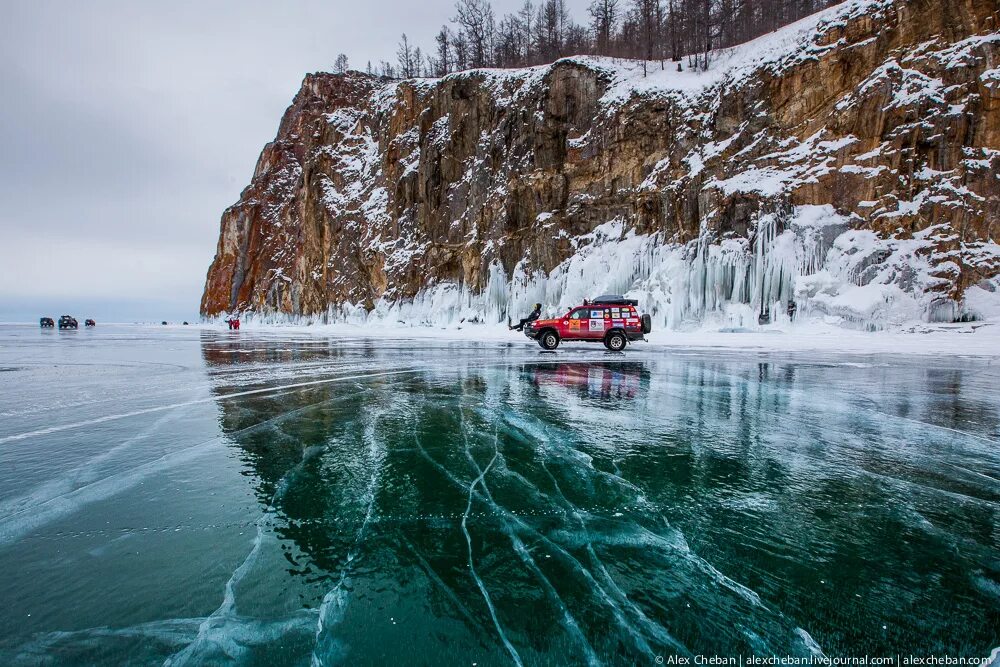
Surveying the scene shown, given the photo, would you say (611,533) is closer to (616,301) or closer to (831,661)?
(831,661)

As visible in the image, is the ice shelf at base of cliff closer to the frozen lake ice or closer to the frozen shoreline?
the frozen shoreline

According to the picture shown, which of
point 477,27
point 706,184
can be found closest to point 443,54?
point 477,27

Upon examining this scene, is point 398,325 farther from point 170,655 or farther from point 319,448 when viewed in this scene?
point 170,655

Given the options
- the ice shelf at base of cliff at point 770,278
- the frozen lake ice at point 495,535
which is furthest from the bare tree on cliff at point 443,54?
the frozen lake ice at point 495,535

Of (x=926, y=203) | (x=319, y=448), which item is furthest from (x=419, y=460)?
(x=926, y=203)

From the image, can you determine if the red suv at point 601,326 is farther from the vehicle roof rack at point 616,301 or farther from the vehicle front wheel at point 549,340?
the vehicle roof rack at point 616,301

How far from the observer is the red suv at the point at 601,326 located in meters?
16.5

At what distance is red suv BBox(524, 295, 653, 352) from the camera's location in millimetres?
16547

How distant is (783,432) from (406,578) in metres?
4.49

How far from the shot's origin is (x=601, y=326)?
16.8 m

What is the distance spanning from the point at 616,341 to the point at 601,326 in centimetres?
78

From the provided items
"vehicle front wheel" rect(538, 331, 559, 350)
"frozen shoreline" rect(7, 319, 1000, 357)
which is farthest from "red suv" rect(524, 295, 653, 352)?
"frozen shoreline" rect(7, 319, 1000, 357)

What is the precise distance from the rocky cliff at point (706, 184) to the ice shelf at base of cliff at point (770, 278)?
0.10 m

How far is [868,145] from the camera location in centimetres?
2389
